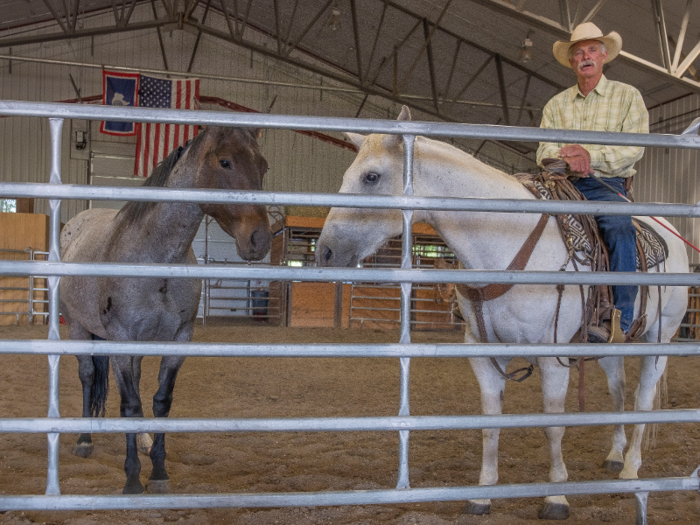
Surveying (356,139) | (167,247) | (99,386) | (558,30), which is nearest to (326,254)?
(356,139)

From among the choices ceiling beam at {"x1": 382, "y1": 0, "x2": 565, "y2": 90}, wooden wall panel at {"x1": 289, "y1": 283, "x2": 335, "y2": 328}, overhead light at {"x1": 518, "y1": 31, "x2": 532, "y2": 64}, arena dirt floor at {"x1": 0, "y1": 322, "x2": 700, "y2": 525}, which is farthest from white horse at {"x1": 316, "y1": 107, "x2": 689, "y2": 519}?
ceiling beam at {"x1": 382, "y1": 0, "x2": 565, "y2": 90}

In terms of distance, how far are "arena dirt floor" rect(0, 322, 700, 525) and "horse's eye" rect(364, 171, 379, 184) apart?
127 centimetres

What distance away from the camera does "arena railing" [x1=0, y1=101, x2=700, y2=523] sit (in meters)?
A: 1.41

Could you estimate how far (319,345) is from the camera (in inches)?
59.9

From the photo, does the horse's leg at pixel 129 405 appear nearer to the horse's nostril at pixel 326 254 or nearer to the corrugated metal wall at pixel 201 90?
the horse's nostril at pixel 326 254

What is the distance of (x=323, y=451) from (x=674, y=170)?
39.1ft

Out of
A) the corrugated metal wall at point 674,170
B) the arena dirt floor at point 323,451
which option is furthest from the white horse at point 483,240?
the corrugated metal wall at point 674,170

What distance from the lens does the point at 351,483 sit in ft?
8.36

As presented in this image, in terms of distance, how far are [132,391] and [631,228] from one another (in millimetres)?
2381

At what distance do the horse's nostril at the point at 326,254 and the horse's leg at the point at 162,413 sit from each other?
1.03 m

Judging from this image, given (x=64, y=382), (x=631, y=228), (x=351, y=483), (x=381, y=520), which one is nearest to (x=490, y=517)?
(x=381, y=520)

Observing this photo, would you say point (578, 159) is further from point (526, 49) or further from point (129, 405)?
point (526, 49)

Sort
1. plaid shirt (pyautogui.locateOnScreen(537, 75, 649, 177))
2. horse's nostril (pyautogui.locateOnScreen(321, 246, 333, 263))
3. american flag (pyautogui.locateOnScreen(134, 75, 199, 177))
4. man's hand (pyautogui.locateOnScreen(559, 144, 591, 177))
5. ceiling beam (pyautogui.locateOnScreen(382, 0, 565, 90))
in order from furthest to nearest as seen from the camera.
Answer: american flag (pyautogui.locateOnScreen(134, 75, 199, 177)) → ceiling beam (pyautogui.locateOnScreen(382, 0, 565, 90)) → plaid shirt (pyautogui.locateOnScreen(537, 75, 649, 177)) → man's hand (pyautogui.locateOnScreen(559, 144, 591, 177)) → horse's nostril (pyautogui.locateOnScreen(321, 246, 333, 263))

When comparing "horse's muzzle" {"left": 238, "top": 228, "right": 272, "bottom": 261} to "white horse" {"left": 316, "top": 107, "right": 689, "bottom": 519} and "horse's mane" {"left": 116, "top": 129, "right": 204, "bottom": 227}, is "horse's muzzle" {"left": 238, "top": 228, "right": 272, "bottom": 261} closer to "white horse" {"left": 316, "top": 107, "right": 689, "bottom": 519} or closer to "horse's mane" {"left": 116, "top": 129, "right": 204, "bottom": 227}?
"white horse" {"left": 316, "top": 107, "right": 689, "bottom": 519}
